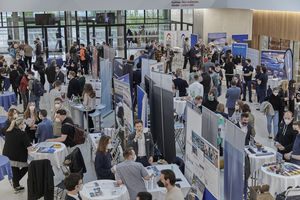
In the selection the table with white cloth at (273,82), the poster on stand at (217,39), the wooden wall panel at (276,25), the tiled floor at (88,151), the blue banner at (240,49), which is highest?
the wooden wall panel at (276,25)

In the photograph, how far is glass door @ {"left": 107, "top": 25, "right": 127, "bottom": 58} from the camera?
2589 centimetres

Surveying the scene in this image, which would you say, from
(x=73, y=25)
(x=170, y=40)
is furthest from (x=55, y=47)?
(x=170, y=40)

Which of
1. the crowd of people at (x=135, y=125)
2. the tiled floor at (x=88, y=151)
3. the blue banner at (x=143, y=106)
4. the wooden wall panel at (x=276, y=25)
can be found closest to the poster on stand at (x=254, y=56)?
the wooden wall panel at (x=276, y=25)

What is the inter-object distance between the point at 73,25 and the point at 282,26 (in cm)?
1192

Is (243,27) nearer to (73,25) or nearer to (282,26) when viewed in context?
(282,26)

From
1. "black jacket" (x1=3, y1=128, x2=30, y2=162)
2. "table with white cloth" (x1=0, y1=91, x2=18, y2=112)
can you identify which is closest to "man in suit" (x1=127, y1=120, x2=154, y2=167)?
"black jacket" (x1=3, y1=128, x2=30, y2=162)

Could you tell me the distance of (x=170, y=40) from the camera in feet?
Answer: 79.3

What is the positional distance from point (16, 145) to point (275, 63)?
1126cm

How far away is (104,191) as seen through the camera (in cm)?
691

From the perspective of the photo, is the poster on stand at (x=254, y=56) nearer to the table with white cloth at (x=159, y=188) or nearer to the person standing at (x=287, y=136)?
the person standing at (x=287, y=136)

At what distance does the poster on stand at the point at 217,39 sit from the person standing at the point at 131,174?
17.3m

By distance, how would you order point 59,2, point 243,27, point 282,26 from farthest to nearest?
point 243,27
point 59,2
point 282,26

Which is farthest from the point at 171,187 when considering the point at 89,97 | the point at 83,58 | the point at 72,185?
the point at 83,58

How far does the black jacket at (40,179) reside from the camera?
7.35 meters
